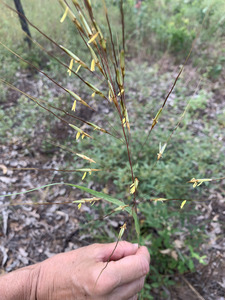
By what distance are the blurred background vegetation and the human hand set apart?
0.70 meters

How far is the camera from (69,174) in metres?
2.57

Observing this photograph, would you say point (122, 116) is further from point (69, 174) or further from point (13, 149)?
point (13, 149)

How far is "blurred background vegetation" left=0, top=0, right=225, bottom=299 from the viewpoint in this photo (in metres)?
1.97

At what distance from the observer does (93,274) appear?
0.87 m

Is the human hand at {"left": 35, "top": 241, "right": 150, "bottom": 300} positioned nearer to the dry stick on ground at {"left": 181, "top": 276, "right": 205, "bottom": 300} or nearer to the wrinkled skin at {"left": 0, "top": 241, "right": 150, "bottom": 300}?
the wrinkled skin at {"left": 0, "top": 241, "right": 150, "bottom": 300}

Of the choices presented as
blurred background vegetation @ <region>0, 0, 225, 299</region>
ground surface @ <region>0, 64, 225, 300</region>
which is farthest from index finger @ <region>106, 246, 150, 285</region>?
ground surface @ <region>0, 64, 225, 300</region>

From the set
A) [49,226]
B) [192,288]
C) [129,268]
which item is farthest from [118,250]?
[49,226]

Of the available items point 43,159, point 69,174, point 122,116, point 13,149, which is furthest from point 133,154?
point 122,116

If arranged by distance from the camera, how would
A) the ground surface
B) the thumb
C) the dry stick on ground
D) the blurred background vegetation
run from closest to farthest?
the thumb
the dry stick on ground
the ground surface
the blurred background vegetation

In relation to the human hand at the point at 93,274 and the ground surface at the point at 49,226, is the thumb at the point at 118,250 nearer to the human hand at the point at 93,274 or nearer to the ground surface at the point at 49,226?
the human hand at the point at 93,274

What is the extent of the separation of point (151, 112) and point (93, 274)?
2543 millimetres

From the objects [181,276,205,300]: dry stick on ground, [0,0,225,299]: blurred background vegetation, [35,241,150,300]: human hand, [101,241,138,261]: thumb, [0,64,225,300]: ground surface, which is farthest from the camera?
[0,0,225,299]: blurred background vegetation

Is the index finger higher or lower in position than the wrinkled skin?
higher

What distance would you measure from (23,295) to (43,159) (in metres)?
1.84
